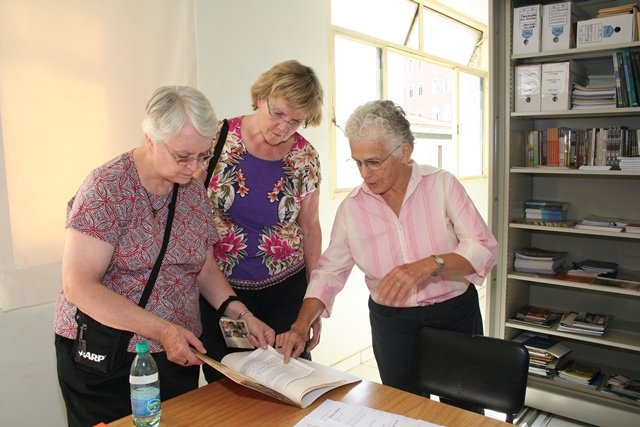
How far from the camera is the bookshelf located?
2.96 meters

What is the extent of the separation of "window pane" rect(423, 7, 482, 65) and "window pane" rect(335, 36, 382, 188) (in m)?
0.98

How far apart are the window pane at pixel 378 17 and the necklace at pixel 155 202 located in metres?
2.49

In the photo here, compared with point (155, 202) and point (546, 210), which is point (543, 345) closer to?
point (546, 210)

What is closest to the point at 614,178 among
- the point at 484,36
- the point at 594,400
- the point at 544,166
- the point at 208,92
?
the point at 544,166

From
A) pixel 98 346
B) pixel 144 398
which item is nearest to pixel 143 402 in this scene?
pixel 144 398

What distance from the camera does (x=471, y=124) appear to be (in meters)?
6.06

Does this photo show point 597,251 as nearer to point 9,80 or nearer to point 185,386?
point 185,386

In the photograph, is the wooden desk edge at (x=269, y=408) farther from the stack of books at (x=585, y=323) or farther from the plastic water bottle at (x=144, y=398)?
the stack of books at (x=585, y=323)

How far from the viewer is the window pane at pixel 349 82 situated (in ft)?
12.4

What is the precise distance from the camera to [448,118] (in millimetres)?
5426

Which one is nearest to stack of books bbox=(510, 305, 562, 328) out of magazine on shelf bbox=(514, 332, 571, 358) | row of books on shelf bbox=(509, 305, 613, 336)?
row of books on shelf bbox=(509, 305, 613, 336)

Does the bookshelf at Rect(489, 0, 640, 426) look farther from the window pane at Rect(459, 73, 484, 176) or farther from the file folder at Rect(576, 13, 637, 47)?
the window pane at Rect(459, 73, 484, 176)

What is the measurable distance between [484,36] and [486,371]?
17.1ft

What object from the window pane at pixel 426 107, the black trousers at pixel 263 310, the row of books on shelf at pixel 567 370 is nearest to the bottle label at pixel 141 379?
the black trousers at pixel 263 310
